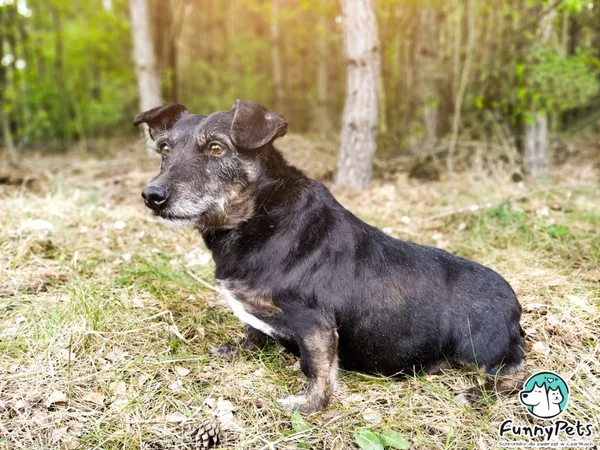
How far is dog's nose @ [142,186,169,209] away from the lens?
2975mm

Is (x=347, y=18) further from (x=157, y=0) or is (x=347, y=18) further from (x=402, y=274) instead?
(x=157, y=0)

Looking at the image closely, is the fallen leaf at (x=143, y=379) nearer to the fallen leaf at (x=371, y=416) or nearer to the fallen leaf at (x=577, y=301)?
the fallen leaf at (x=371, y=416)

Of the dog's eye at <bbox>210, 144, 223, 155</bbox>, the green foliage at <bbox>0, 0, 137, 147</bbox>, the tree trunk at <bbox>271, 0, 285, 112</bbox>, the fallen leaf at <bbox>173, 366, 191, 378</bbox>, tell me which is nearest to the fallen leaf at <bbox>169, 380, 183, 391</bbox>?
the fallen leaf at <bbox>173, 366, 191, 378</bbox>

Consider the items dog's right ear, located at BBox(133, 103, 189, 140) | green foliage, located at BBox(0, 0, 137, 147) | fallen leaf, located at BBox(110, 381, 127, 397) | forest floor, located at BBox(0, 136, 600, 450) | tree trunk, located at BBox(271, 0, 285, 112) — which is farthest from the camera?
tree trunk, located at BBox(271, 0, 285, 112)

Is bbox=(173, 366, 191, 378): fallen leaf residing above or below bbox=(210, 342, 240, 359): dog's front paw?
above

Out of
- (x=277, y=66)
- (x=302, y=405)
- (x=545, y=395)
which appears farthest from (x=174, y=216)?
(x=277, y=66)

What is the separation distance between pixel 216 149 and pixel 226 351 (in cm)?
163

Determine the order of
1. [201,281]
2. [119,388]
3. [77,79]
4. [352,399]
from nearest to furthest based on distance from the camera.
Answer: [119,388]
[352,399]
[201,281]
[77,79]

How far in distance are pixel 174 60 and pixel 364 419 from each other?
13593 mm

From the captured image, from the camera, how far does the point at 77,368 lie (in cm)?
328

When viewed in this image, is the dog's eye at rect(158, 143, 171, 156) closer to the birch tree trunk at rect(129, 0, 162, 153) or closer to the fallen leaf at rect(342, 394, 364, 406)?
the fallen leaf at rect(342, 394, 364, 406)

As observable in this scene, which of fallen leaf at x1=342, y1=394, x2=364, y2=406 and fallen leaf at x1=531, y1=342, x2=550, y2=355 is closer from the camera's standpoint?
fallen leaf at x1=342, y1=394, x2=364, y2=406

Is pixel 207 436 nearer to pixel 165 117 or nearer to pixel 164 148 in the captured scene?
pixel 164 148

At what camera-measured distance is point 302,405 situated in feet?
10.2
